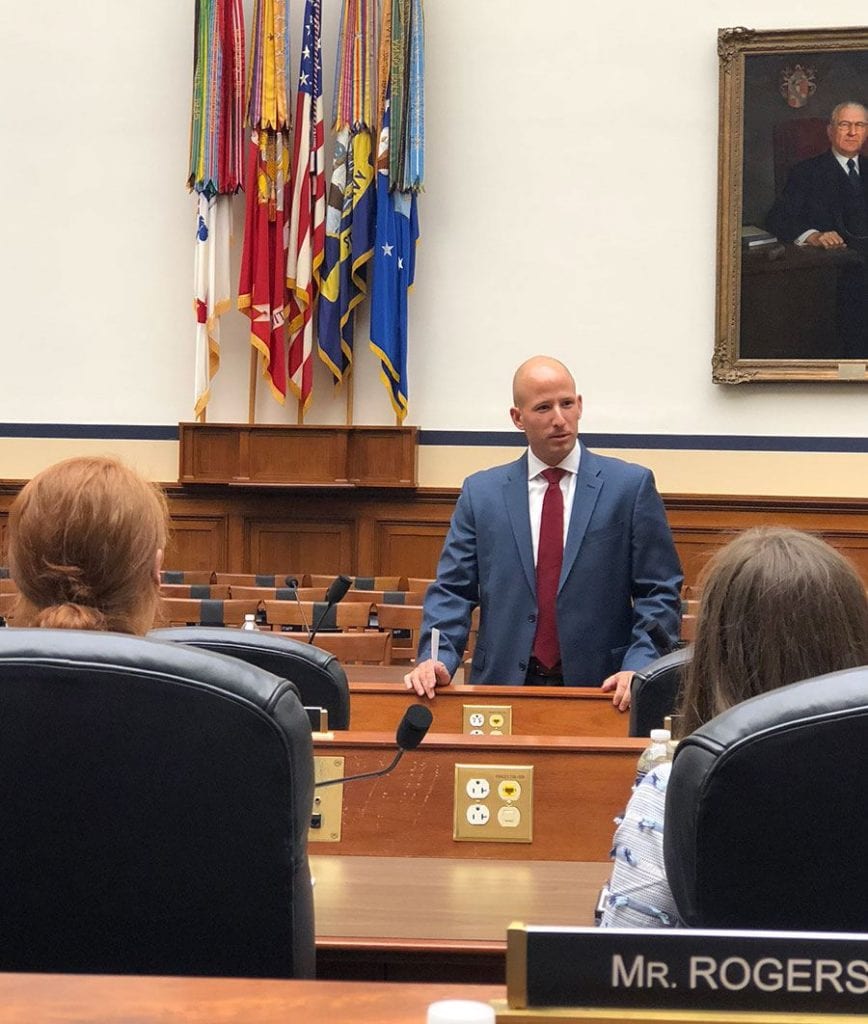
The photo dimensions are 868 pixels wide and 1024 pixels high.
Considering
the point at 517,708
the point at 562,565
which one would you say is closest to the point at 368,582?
the point at 562,565

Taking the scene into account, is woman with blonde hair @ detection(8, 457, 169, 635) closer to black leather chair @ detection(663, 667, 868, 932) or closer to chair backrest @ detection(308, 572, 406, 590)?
black leather chair @ detection(663, 667, 868, 932)

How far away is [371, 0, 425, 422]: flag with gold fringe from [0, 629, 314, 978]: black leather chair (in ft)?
26.2

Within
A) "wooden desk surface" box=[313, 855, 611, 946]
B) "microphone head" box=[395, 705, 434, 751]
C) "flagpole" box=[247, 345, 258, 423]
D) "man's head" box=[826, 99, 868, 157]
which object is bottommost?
"wooden desk surface" box=[313, 855, 611, 946]

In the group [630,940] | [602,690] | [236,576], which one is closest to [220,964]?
[630,940]

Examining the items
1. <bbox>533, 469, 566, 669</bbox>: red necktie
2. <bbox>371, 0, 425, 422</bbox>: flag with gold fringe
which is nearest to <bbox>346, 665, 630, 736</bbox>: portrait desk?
<bbox>533, 469, 566, 669</bbox>: red necktie

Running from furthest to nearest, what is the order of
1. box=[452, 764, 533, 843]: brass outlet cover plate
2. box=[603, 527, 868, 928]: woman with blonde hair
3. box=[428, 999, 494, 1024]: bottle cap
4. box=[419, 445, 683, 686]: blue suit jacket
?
box=[419, 445, 683, 686]: blue suit jacket
box=[452, 764, 533, 843]: brass outlet cover plate
box=[603, 527, 868, 928]: woman with blonde hair
box=[428, 999, 494, 1024]: bottle cap

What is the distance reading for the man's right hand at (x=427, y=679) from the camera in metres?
3.27

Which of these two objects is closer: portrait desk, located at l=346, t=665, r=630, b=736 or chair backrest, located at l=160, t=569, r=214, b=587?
portrait desk, located at l=346, t=665, r=630, b=736

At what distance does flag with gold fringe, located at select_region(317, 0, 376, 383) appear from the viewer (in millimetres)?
9234

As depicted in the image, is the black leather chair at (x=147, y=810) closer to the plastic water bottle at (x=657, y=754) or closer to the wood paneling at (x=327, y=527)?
the plastic water bottle at (x=657, y=754)

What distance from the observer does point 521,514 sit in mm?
4184

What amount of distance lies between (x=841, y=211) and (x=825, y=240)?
0.22 m

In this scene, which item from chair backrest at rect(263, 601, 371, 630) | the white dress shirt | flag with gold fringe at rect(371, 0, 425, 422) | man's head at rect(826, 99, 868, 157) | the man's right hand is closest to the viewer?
the man's right hand

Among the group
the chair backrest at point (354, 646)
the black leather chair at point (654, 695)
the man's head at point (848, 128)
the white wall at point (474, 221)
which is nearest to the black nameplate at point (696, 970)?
the black leather chair at point (654, 695)
